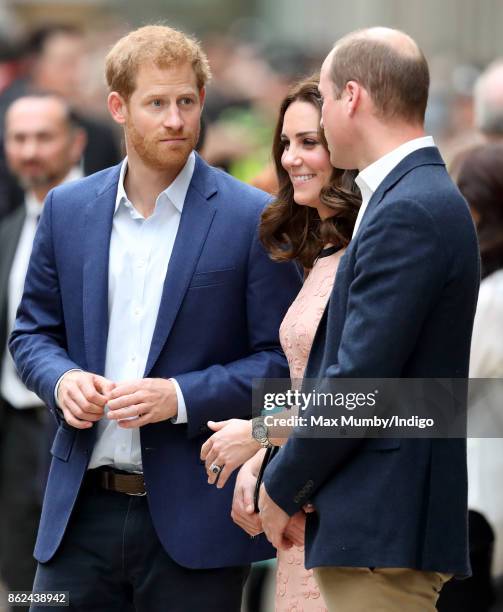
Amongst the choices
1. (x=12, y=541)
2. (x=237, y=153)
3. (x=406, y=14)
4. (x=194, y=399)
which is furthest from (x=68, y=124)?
(x=406, y=14)

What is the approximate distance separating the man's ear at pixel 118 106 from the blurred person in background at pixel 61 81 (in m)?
4.00

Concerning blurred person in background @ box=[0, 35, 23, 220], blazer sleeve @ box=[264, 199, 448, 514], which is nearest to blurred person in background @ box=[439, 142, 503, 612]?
blazer sleeve @ box=[264, 199, 448, 514]

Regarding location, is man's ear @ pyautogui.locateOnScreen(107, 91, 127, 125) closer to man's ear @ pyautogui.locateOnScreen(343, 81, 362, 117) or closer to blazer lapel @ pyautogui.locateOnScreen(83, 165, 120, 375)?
blazer lapel @ pyautogui.locateOnScreen(83, 165, 120, 375)

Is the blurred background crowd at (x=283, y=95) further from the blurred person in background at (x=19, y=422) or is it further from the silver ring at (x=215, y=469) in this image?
the silver ring at (x=215, y=469)

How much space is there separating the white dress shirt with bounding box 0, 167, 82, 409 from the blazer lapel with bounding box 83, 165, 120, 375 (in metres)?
2.21

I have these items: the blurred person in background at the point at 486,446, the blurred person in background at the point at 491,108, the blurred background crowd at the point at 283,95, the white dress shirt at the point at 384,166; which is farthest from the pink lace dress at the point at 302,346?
the blurred person in background at the point at 491,108

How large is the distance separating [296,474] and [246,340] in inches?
39.0

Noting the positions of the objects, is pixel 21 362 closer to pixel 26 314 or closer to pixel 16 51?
pixel 26 314

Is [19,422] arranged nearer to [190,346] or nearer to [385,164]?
[190,346]

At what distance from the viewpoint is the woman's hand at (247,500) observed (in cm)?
409

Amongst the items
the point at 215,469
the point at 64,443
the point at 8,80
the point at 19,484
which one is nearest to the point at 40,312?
the point at 64,443

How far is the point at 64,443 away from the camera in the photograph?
15.2ft

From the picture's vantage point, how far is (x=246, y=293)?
4594 mm

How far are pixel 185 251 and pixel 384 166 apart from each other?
3.16 ft
